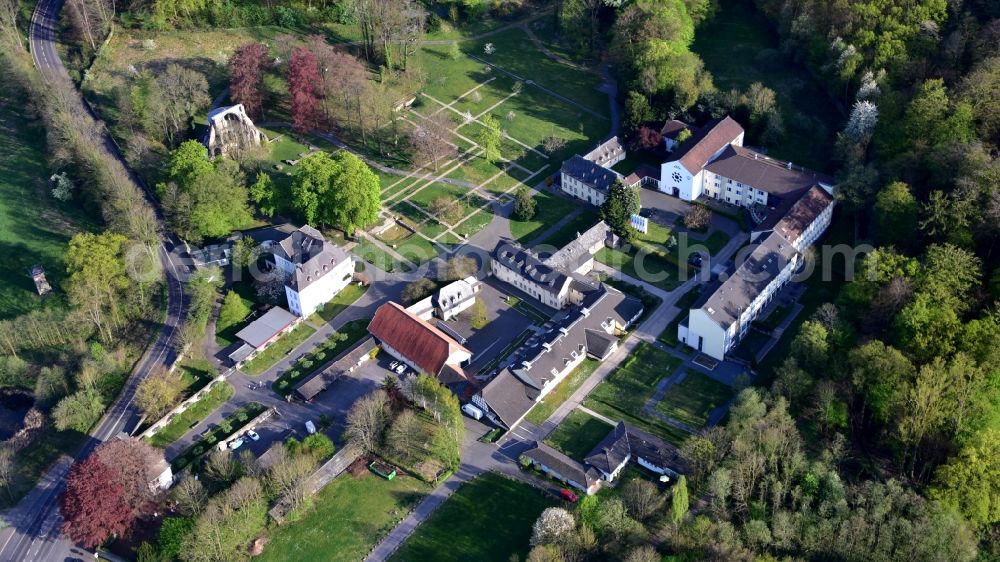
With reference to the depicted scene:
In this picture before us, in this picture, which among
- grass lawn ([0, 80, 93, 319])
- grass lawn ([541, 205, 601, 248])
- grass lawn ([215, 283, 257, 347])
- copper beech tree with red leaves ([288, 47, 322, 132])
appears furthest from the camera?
copper beech tree with red leaves ([288, 47, 322, 132])

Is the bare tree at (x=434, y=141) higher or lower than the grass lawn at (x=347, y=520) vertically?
higher

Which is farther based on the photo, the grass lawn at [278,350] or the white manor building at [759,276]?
the grass lawn at [278,350]

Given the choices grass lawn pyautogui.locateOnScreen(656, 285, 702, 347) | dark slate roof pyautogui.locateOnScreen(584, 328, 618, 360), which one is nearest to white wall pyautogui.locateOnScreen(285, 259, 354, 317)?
dark slate roof pyautogui.locateOnScreen(584, 328, 618, 360)

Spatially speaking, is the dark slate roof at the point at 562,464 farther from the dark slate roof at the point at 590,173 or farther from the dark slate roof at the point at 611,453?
the dark slate roof at the point at 590,173

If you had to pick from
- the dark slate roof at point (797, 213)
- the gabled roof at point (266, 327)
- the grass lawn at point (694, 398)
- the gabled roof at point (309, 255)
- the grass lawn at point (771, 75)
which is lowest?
the gabled roof at point (266, 327)

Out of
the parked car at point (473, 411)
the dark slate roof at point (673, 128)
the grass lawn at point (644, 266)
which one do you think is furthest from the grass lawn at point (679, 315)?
the dark slate roof at point (673, 128)

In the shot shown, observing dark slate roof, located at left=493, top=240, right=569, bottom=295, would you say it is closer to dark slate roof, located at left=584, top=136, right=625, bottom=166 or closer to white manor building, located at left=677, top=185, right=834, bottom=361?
white manor building, located at left=677, top=185, right=834, bottom=361
